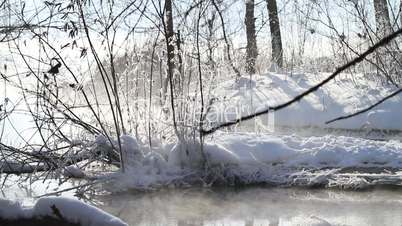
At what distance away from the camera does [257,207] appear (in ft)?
14.6

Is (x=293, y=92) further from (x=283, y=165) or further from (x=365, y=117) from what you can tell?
(x=283, y=165)

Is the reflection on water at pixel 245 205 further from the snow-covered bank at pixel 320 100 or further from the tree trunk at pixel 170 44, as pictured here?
the snow-covered bank at pixel 320 100

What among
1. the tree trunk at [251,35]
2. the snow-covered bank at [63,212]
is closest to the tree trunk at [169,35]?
the snow-covered bank at [63,212]

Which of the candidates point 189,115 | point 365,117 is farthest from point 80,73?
point 365,117

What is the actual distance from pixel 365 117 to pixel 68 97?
3884 millimetres

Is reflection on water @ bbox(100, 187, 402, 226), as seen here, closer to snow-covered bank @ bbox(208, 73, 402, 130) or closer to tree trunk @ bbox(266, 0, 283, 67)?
snow-covered bank @ bbox(208, 73, 402, 130)

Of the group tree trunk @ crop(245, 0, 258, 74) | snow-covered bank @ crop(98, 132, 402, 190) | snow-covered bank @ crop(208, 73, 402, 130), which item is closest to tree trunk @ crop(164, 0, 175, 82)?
snow-covered bank @ crop(98, 132, 402, 190)

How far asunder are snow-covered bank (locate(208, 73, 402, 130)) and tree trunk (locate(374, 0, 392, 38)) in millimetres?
781

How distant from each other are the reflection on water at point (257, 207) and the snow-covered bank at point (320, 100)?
2344 mm

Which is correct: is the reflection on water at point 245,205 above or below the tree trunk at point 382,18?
below

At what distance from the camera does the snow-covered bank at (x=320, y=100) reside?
761 cm

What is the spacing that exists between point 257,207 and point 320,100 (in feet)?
14.2

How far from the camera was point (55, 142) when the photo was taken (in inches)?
215

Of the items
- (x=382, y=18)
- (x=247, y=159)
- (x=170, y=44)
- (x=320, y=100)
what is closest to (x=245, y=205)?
(x=247, y=159)
